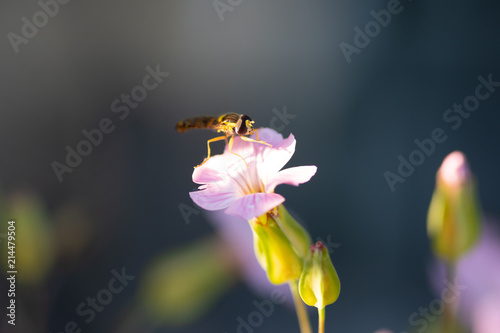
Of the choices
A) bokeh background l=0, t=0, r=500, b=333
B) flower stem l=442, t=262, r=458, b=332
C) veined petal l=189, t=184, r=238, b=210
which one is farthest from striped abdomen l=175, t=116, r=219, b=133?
bokeh background l=0, t=0, r=500, b=333

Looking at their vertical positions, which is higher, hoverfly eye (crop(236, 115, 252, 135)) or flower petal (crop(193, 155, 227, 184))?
hoverfly eye (crop(236, 115, 252, 135))

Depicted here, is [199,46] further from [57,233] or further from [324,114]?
[57,233]

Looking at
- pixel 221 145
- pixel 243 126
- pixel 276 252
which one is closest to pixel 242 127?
pixel 243 126

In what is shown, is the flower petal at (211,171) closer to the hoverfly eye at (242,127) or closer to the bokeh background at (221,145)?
the hoverfly eye at (242,127)

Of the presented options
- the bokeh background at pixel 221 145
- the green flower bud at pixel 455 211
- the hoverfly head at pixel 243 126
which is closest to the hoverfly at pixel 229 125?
the hoverfly head at pixel 243 126

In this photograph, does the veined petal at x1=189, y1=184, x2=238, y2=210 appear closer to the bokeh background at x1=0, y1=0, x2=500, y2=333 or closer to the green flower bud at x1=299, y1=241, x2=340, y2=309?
the green flower bud at x1=299, y1=241, x2=340, y2=309

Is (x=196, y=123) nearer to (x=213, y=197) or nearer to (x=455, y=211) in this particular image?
(x=213, y=197)
